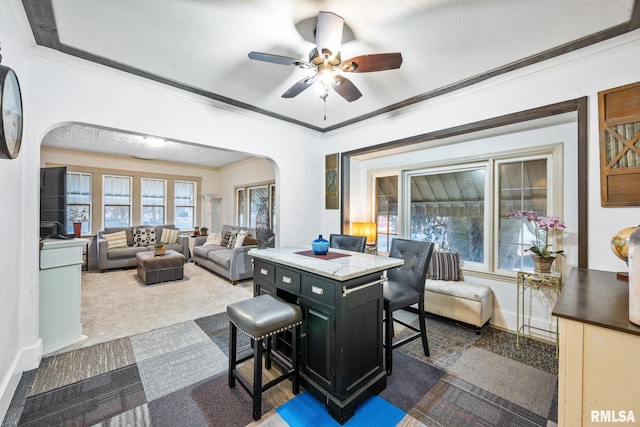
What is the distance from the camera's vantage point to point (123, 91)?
2.57 metres

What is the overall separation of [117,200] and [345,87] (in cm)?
698

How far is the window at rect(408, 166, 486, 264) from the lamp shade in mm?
642

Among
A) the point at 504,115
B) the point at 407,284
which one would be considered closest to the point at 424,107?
the point at 504,115

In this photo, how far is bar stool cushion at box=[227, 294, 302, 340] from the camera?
163 cm

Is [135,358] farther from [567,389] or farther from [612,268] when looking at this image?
[612,268]

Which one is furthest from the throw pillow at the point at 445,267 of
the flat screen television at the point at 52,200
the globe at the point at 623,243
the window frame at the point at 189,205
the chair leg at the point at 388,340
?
the window frame at the point at 189,205

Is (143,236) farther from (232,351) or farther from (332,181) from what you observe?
(232,351)

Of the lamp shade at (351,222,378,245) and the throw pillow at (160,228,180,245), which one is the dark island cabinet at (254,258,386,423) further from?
the throw pillow at (160,228,180,245)

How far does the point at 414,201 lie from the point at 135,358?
13.0ft

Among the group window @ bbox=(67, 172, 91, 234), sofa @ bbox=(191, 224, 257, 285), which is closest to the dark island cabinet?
sofa @ bbox=(191, 224, 257, 285)

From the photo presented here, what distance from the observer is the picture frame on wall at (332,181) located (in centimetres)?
414

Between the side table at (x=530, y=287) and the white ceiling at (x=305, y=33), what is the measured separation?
6.63 ft

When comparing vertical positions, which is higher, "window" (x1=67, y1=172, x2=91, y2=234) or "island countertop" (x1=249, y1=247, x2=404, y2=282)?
"window" (x1=67, y1=172, x2=91, y2=234)

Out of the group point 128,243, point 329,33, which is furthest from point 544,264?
point 128,243
